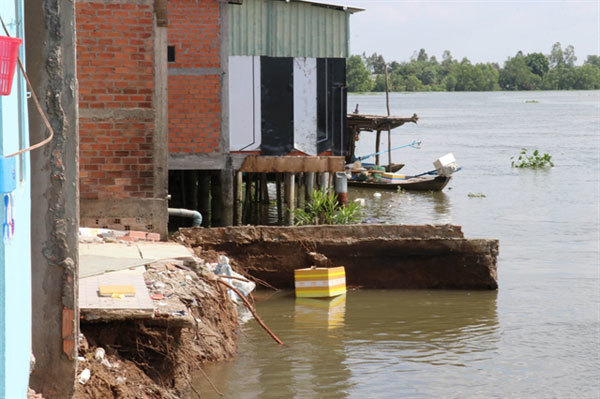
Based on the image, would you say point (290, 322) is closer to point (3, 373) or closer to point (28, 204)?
point (28, 204)

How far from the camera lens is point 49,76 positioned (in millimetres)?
6320

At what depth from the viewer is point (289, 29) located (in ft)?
66.1

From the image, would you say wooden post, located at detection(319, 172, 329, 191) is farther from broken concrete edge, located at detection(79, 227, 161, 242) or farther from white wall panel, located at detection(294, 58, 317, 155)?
broken concrete edge, located at detection(79, 227, 161, 242)

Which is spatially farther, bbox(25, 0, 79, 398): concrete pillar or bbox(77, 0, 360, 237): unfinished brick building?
bbox(77, 0, 360, 237): unfinished brick building

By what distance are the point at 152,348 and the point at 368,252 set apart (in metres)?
6.71

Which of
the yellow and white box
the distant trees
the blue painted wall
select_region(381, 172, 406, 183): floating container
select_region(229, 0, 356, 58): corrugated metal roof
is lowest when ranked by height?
the yellow and white box

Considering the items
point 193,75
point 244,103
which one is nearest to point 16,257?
point 193,75

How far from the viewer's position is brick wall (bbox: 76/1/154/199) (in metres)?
11.5

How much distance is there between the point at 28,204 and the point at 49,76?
34.9 inches

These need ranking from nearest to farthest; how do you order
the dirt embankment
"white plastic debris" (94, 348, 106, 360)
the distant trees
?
1. the dirt embankment
2. "white plastic debris" (94, 348, 106, 360)
3. the distant trees

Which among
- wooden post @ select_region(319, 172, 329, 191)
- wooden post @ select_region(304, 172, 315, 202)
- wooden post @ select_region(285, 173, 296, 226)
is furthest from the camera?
wooden post @ select_region(304, 172, 315, 202)

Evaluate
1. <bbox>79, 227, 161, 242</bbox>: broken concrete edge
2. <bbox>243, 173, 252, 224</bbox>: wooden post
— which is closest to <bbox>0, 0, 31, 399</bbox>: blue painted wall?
Result: <bbox>79, 227, 161, 242</bbox>: broken concrete edge

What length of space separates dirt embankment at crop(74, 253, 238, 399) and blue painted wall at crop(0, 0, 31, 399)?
1.25m

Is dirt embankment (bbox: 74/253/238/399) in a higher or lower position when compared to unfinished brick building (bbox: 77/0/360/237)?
lower
